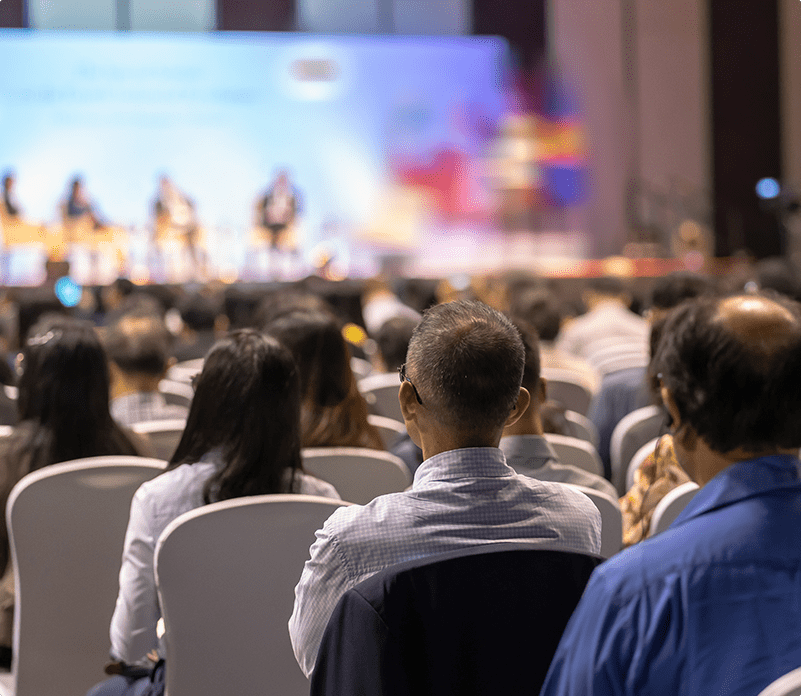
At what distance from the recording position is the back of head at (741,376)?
997 mm

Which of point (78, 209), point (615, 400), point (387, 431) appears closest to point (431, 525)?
point (387, 431)

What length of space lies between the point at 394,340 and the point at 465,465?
2.15 meters

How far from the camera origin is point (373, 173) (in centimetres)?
1158

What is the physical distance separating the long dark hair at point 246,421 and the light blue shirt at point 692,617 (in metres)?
0.98

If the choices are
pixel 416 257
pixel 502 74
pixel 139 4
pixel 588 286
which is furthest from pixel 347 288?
pixel 139 4

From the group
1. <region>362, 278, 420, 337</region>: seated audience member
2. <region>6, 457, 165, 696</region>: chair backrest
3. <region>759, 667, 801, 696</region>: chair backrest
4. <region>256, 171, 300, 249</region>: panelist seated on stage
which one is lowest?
<region>6, 457, 165, 696</region>: chair backrest

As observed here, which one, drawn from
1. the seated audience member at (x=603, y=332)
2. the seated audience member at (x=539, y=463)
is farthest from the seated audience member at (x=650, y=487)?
the seated audience member at (x=603, y=332)

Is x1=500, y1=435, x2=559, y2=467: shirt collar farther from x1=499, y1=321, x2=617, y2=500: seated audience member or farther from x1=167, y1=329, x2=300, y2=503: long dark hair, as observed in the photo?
x1=167, y1=329, x2=300, y2=503: long dark hair

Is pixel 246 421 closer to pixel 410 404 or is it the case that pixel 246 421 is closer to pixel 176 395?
pixel 410 404

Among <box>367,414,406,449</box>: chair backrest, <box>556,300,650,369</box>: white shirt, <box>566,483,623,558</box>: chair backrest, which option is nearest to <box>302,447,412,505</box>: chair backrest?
<box>566,483,623,558</box>: chair backrest

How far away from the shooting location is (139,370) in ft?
9.87

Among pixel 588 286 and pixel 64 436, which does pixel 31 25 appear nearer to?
pixel 588 286

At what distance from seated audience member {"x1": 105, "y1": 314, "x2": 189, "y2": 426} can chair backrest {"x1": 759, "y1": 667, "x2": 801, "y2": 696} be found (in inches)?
92.0

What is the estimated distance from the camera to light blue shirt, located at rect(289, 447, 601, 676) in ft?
3.91
